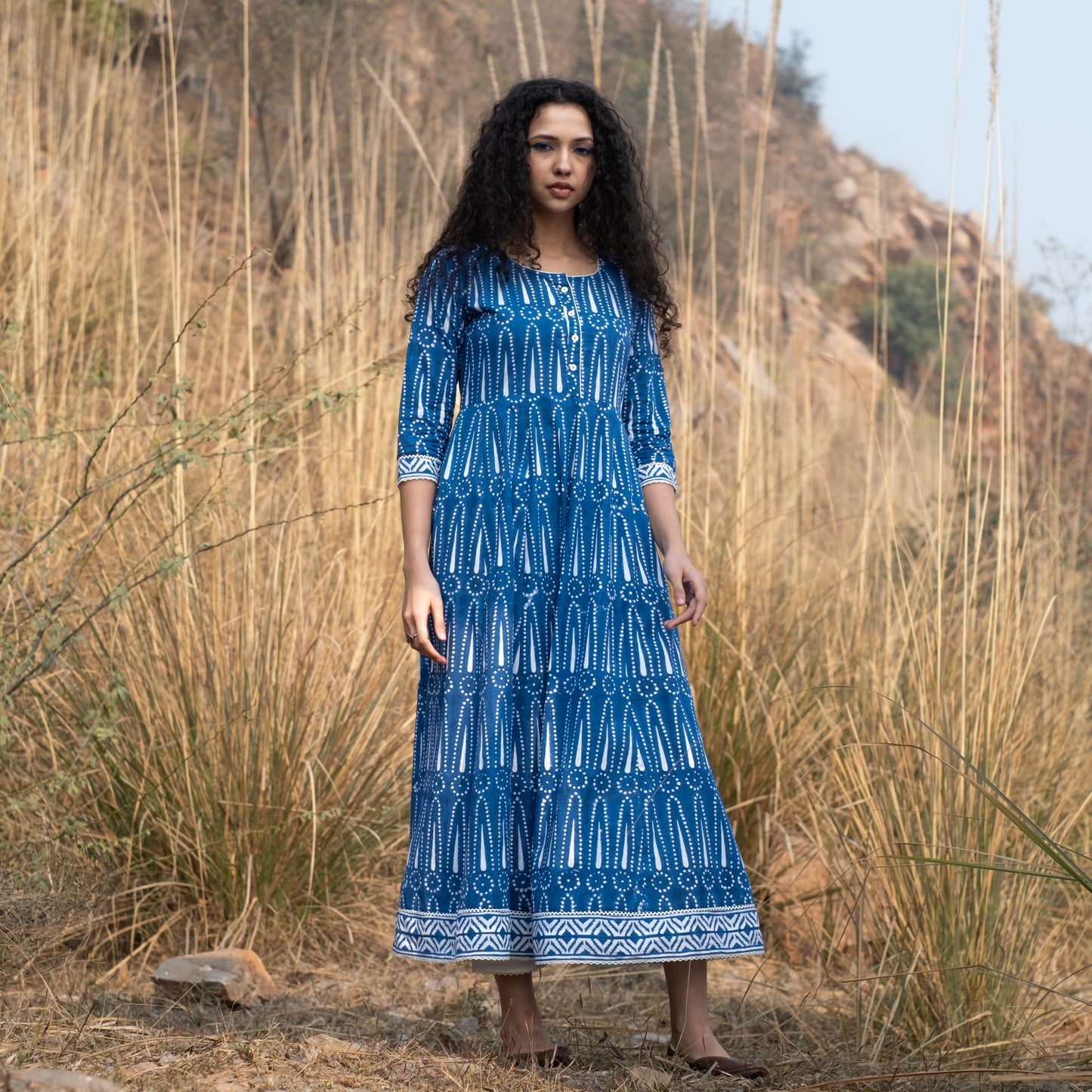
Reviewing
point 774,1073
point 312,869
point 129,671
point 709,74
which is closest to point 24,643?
point 129,671

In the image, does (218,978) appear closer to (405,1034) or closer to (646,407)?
(405,1034)

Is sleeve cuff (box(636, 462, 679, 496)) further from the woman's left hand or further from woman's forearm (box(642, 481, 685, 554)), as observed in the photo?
the woman's left hand

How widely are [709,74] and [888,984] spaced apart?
424 inches

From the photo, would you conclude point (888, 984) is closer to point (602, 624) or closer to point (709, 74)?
point (602, 624)

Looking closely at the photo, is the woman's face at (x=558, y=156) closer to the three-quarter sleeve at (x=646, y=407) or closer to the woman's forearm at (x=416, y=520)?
the three-quarter sleeve at (x=646, y=407)

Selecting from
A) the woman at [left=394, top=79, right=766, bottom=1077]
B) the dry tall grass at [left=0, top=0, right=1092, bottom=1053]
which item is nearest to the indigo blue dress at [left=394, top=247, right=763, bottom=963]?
the woman at [left=394, top=79, right=766, bottom=1077]

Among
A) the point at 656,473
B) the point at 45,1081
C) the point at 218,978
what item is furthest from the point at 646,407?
the point at 45,1081

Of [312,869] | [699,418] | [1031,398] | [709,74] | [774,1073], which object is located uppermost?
[709,74]

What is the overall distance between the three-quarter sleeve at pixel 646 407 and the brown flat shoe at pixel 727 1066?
95 centimetres

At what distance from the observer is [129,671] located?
2.90 meters

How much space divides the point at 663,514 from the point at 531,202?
60 cm

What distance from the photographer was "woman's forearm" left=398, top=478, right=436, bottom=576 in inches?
87.2

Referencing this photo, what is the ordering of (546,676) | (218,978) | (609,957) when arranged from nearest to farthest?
(609,957) < (546,676) < (218,978)

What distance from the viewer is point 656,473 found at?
2385 millimetres
